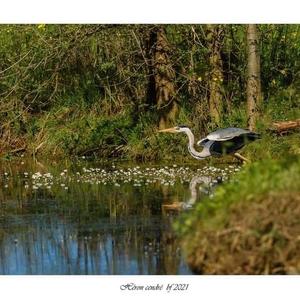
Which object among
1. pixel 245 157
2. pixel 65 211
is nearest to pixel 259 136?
pixel 245 157

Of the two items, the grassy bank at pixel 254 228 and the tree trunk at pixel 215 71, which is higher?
the tree trunk at pixel 215 71

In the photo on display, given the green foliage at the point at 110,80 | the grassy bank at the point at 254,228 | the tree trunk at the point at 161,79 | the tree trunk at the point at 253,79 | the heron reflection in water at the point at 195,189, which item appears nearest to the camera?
the grassy bank at the point at 254,228

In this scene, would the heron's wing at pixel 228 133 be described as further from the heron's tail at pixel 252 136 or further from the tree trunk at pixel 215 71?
the tree trunk at pixel 215 71

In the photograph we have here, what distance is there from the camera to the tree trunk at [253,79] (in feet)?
29.7

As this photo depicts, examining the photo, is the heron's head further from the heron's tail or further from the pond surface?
the heron's tail

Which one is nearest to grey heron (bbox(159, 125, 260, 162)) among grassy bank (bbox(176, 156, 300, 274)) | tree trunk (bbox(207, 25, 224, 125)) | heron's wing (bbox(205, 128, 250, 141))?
heron's wing (bbox(205, 128, 250, 141))

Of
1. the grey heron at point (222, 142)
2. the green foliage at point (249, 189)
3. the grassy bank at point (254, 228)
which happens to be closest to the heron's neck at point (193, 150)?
the grey heron at point (222, 142)

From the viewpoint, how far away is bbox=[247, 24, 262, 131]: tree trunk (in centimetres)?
905

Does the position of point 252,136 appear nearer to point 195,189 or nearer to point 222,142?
point 222,142

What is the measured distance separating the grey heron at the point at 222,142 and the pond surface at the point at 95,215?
158 mm

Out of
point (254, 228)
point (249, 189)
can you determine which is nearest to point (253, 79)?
point (249, 189)

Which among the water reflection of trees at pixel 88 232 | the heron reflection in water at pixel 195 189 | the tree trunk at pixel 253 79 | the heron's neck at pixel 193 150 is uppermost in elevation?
the tree trunk at pixel 253 79

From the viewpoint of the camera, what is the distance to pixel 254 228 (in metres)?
6.00

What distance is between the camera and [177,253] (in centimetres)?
673
